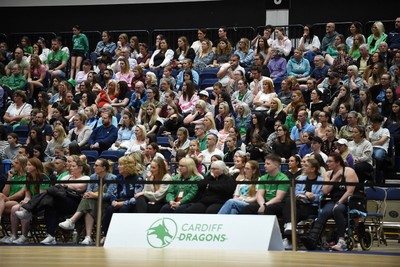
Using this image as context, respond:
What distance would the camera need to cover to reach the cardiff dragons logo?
10742 mm

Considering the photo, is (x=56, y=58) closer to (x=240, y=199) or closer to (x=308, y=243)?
(x=240, y=199)

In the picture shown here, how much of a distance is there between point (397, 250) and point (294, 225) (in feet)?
4.09

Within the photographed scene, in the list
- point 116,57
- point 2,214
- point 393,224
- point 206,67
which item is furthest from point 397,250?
point 116,57

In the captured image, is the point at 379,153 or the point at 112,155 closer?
the point at 379,153

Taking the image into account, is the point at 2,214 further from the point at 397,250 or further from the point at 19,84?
the point at 19,84

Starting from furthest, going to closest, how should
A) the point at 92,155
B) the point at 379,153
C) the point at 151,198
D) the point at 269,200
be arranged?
the point at 92,155
the point at 379,153
the point at 151,198
the point at 269,200

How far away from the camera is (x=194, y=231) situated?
10.7 meters

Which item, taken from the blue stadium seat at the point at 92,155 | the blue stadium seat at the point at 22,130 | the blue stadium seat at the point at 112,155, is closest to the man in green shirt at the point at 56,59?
the blue stadium seat at the point at 22,130

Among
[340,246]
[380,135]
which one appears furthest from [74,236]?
[380,135]

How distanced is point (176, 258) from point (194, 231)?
2178mm

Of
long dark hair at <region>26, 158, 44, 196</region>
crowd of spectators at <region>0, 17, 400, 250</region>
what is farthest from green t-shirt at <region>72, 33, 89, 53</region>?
long dark hair at <region>26, 158, 44, 196</region>

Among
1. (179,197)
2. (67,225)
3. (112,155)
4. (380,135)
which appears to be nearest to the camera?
(179,197)

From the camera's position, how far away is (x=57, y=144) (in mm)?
15125

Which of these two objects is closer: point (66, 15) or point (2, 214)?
point (2, 214)
